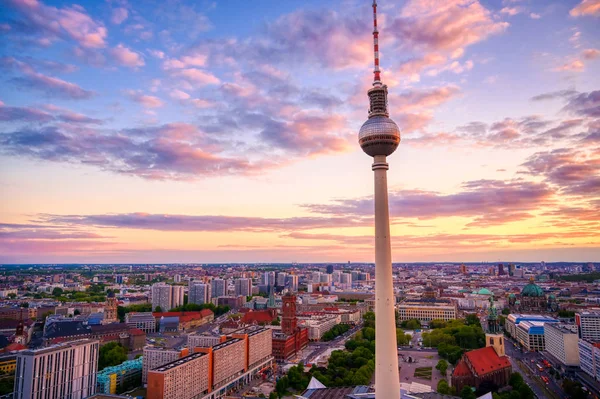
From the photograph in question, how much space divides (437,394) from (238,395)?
2317cm

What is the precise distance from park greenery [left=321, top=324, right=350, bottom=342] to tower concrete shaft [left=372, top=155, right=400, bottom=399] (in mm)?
57037

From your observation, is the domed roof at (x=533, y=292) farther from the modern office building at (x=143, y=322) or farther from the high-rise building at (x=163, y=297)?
the high-rise building at (x=163, y=297)

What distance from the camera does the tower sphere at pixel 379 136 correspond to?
122 ft

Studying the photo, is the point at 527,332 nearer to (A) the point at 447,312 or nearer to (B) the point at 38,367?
(A) the point at 447,312

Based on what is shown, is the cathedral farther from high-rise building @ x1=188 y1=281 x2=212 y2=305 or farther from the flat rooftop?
the flat rooftop

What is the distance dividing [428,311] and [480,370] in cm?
6746

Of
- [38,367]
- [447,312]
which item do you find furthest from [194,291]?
[38,367]

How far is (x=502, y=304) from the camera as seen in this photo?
134 m

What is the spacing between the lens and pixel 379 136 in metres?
37.1

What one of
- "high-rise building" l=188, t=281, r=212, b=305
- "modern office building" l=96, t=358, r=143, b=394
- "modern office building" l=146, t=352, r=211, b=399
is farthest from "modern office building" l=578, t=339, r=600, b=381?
"high-rise building" l=188, t=281, r=212, b=305

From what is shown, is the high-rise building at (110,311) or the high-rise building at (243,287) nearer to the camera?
the high-rise building at (110,311)

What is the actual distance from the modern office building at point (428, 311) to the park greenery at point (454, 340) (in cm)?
3247

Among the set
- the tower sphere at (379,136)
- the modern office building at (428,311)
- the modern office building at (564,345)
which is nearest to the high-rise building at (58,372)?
the tower sphere at (379,136)

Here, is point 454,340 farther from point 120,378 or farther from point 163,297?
point 163,297
